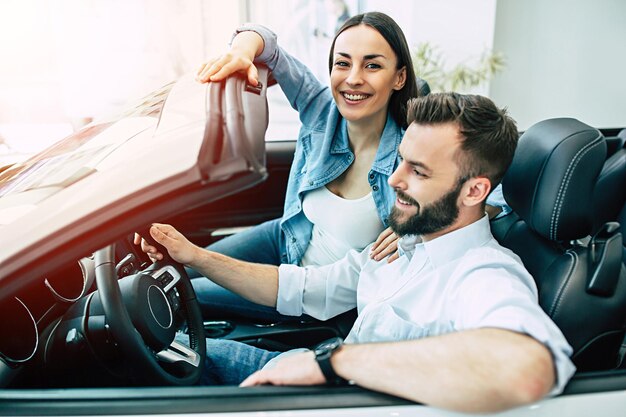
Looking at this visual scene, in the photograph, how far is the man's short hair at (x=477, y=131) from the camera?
112 centimetres

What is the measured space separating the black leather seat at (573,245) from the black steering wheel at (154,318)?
78 centimetres

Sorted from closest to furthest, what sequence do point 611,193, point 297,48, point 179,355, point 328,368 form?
point 328,368 → point 179,355 → point 611,193 → point 297,48

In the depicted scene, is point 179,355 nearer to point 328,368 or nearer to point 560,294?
point 328,368

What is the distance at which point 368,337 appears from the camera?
1183 millimetres

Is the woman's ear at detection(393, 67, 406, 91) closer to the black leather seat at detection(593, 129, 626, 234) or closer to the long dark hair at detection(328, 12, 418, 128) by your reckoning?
the long dark hair at detection(328, 12, 418, 128)

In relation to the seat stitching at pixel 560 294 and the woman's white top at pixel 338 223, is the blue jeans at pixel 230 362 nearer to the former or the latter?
the woman's white top at pixel 338 223

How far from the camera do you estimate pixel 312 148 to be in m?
1.74

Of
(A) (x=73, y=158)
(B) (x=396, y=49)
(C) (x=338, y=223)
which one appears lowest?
(C) (x=338, y=223)

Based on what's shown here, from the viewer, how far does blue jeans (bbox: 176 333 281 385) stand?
4.10 feet

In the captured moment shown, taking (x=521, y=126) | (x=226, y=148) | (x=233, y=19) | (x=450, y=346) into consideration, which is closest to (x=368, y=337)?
(x=450, y=346)

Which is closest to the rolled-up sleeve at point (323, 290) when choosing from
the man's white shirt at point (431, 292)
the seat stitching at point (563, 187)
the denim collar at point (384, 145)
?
the man's white shirt at point (431, 292)

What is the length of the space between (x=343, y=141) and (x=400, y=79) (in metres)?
0.25

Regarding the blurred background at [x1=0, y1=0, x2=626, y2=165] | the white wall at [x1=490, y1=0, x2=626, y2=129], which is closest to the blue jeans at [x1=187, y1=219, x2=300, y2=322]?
the blurred background at [x1=0, y1=0, x2=626, y2=165]

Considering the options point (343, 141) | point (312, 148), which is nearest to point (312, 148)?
point (312, 148)
